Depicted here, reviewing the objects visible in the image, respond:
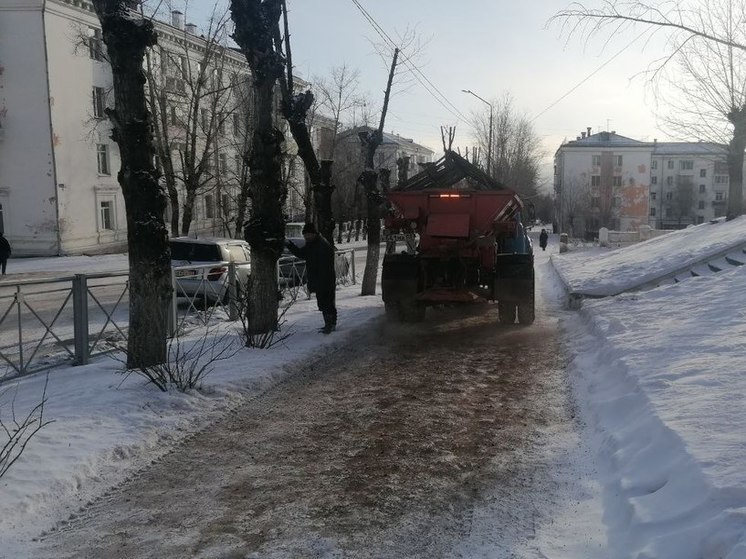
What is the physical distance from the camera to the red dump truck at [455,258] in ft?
33.8

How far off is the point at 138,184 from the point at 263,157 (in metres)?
2.56

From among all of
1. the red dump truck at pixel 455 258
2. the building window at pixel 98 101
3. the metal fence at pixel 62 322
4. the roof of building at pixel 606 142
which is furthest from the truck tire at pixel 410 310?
the roof of building at pixel 606 142

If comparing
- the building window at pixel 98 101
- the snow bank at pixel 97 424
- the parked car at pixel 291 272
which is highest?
the building window at pixel 98 101

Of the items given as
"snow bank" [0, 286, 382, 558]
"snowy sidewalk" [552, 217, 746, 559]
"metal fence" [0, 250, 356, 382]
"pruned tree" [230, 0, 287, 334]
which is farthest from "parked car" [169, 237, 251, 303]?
"snowy sidewalk" [552, 217, 746, 559]

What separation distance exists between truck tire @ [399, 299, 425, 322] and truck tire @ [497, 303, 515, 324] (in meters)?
1.27

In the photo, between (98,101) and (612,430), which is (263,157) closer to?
(612,430)

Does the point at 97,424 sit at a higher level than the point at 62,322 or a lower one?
lower

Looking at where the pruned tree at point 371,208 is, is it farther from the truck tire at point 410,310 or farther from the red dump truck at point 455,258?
the truck tire at point 410,310

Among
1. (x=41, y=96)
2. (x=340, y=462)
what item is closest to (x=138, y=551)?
(x=340, y=462)

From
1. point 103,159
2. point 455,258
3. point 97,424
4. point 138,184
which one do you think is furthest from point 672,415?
point 103,159

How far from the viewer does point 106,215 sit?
1324 inches

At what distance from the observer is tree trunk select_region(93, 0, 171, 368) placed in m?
6.36

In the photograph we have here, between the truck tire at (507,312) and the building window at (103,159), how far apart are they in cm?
2787

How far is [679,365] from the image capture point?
594 centimetres
